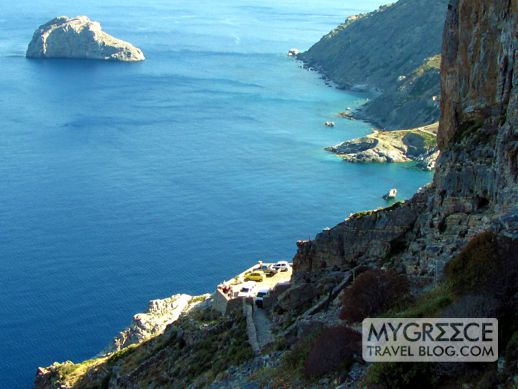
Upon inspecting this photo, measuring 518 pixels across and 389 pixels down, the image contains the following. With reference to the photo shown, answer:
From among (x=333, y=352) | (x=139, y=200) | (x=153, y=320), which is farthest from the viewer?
(x=139, y=200)

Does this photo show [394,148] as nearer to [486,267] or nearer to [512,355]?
[486,267]

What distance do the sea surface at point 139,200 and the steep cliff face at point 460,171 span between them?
137 ft

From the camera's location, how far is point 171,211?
117375mm

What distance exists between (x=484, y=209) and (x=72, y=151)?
12771cm

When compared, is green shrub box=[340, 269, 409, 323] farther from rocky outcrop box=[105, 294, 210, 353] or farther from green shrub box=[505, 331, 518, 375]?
rocky outcrop box=[105, 294, 210, 353]

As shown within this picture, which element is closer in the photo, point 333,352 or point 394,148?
point 333,352

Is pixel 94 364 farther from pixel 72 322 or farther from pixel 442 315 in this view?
pixel 442 315

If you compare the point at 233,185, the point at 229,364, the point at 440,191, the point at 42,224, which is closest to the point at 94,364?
the point at 229,364

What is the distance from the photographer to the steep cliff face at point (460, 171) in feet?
103

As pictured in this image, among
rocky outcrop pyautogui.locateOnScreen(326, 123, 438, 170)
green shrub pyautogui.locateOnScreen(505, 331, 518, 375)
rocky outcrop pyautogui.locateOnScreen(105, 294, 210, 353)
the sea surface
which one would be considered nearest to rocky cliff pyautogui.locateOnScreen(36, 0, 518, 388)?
green shrub pyautogui.locateOnScreen(505, 331, 518, 375)

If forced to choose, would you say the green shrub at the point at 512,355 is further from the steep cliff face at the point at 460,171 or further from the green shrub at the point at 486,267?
the steep cliff face at the point at 460,171

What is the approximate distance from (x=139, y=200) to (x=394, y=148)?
62360 mm

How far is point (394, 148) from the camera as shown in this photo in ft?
535

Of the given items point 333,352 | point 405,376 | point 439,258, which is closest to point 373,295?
point 439,258
